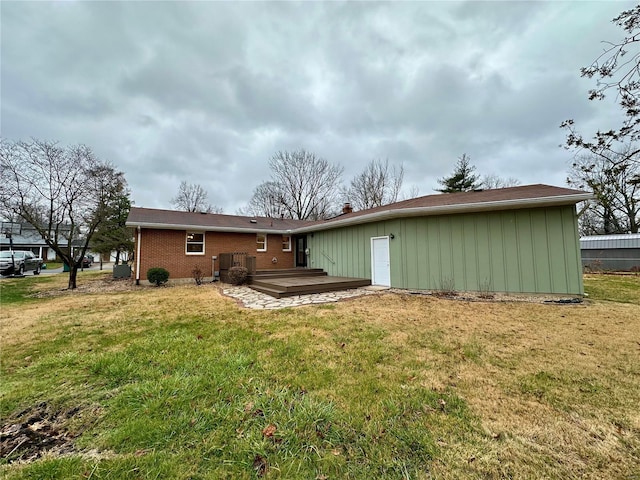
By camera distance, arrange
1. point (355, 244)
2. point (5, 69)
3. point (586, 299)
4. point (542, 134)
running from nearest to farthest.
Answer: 1. point (586, 299)
2. point (5, 69)
3. point (355, 244)
4. point (542, 134)

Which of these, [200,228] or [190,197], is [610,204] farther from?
[190,197]

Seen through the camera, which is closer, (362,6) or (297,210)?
(362,6)

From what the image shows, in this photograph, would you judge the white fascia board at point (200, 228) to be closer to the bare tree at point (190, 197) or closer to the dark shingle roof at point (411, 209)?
the dark shingle roof at point (411, 209)

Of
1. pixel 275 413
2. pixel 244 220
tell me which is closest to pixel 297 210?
pixel 244 220

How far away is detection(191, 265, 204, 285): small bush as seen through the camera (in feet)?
38.3

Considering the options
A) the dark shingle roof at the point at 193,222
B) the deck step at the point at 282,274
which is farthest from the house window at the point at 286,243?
the deck step at the point at 282,274

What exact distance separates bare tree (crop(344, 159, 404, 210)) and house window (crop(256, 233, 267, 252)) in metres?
13.6

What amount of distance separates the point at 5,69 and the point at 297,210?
20042 millimetres

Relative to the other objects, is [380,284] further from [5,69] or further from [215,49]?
[5,69]

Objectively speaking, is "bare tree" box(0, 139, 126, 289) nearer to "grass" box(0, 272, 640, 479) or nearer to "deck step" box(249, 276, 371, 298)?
"deck step" box(249, 276, 371, 298)

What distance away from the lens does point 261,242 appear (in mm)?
14211

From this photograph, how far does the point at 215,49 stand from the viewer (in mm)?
9273

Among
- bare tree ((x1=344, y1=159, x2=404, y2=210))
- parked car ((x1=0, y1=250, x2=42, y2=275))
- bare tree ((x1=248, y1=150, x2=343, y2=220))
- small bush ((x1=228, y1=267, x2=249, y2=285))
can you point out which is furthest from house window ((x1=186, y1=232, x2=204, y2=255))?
bare tree ((x1=344, y1=159, x2=404, y2=210))

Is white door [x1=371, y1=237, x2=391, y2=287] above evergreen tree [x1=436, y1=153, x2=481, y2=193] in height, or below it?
below
